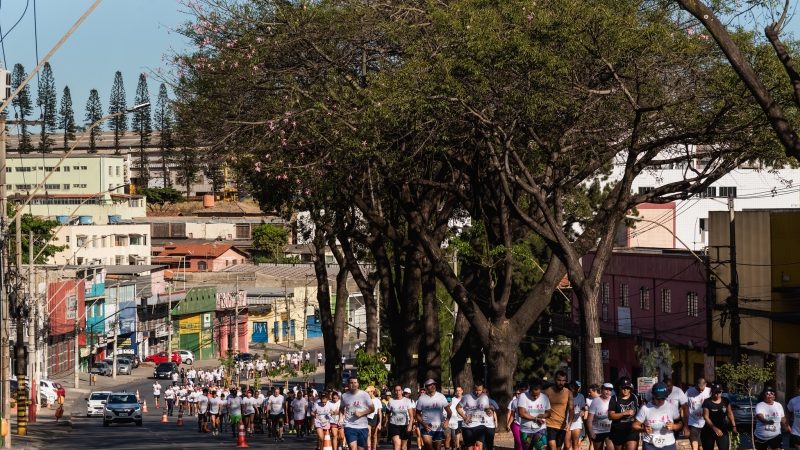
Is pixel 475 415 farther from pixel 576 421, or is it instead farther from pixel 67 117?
pixel 67 117

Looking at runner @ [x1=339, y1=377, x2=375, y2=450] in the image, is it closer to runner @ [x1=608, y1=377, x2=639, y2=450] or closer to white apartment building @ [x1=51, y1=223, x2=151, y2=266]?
runner @ [x1=608, y1=377, x2=639, y2=450]

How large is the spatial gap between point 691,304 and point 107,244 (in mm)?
73928

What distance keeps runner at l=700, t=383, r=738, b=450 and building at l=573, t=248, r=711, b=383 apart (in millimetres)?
23516

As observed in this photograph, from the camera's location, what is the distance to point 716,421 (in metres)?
23.5

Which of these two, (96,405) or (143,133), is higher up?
(143,133)

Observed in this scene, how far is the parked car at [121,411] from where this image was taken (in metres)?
50.1

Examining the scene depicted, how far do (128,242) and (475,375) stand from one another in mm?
83762

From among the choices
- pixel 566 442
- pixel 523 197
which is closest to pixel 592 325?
pixel 566 442

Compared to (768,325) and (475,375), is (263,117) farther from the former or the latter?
(768,325)

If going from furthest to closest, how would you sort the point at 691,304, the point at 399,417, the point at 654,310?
the point at 654,310 → the point at 691,304 → the point at 399,417

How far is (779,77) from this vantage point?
26719mm

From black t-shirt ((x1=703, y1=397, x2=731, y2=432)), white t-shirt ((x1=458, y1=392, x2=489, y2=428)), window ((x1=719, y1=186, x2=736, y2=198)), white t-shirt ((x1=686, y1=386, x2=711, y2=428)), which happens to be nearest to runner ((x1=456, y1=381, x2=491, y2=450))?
white t-shirt ((x1=458, y1=392, x2=489, y2=428))

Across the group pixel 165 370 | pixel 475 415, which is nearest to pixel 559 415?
pixel 475 415

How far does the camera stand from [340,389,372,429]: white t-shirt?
25.7 metres
